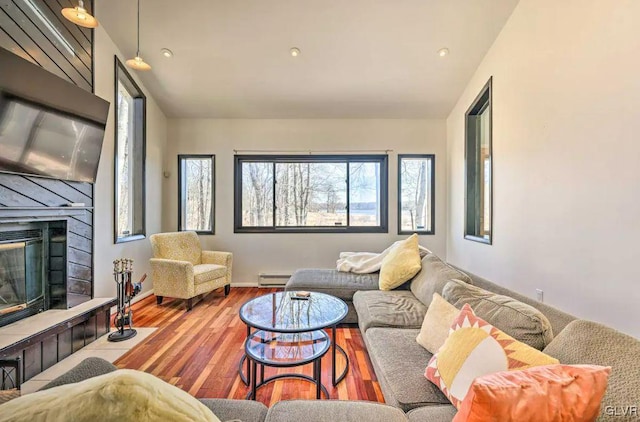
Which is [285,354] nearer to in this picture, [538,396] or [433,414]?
[433,414]

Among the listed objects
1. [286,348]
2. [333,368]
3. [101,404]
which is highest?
[101,404]

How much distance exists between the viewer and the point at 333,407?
1108mm

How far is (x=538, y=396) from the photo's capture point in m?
0.71

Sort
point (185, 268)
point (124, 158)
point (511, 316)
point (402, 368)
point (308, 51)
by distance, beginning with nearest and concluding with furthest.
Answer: point (511, 316) → point (402, 368) → point (308, 51) → point (185, 268) → point (124, 158)

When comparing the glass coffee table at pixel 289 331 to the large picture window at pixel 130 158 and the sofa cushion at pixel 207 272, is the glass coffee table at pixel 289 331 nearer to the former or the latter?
the sofa cushion at pixel 207 272

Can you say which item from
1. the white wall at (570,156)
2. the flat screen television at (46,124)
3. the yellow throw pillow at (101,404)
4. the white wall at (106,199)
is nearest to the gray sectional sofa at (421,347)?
the white wall at (570,156)

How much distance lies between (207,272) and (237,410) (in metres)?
2.70

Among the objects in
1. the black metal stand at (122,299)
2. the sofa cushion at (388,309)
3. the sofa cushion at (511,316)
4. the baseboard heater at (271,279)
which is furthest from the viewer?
the baseboard heater at (271,279)

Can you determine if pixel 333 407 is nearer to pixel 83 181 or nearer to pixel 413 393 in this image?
pixel 413 393

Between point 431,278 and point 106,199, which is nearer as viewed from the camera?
point 431,278

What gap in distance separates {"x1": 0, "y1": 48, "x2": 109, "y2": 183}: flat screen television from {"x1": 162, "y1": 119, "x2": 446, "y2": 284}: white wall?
176 cm

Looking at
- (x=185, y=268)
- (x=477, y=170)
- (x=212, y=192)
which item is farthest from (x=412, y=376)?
(x=212, y=192)

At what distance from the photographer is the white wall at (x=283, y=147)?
14.3ft

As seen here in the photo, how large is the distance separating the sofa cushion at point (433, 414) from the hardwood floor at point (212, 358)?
2.58 ft
